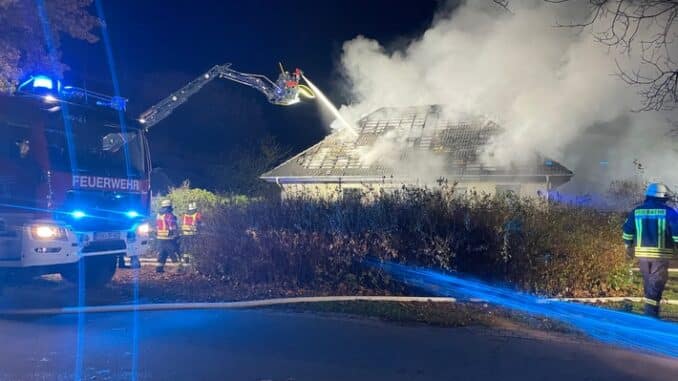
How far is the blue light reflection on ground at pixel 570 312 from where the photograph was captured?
583 centimetres

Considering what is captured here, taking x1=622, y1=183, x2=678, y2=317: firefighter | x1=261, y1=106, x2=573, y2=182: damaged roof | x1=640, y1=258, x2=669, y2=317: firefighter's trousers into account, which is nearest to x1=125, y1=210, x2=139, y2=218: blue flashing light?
x1=622, y1=183, x2=678, y2=317: firefighter

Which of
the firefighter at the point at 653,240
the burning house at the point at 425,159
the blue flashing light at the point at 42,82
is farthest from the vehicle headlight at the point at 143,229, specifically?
the firefighter at the point at 653,240

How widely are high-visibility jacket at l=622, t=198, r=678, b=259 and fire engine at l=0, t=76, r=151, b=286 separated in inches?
306

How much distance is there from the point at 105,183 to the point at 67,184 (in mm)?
711

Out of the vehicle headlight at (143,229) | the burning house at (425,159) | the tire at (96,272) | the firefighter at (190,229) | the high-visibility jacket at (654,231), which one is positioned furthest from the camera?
the burning house at (425,159)

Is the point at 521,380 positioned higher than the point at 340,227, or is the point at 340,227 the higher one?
the point at 340,227

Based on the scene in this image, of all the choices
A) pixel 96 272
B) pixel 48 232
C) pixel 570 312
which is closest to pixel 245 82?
pixel 96 272

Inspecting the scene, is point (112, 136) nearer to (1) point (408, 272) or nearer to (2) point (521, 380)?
(1) point (408, 272)

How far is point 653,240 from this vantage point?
265 inches

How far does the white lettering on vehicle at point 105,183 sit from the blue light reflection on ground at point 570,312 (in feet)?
15.0

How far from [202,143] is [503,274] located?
95.7ft

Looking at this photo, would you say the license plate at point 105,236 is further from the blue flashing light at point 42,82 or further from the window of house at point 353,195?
the window of house at point 353,195

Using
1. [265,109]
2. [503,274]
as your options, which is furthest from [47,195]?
[265,109]

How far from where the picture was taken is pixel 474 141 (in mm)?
17750
